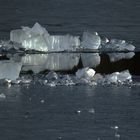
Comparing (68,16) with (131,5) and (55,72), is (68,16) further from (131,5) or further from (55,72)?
(55,72)

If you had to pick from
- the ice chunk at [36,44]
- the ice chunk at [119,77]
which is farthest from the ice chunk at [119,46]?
the ice chunk at [119,77]

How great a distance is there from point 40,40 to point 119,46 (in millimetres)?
1183

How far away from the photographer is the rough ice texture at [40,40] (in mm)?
10875

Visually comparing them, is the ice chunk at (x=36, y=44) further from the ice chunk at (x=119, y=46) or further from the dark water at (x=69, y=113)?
the dark water at (x=69, y=113)

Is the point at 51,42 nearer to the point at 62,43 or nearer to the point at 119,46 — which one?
the point at 62,43

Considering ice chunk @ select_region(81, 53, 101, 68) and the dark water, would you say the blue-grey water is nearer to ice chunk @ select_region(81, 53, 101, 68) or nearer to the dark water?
the dark water

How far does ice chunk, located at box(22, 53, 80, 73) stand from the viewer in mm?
10195

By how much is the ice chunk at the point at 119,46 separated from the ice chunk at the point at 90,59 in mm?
477

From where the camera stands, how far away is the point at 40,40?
10805 millimetres

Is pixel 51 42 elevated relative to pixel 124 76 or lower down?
elevated

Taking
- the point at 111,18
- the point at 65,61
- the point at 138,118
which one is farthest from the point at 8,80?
the point at 111,18

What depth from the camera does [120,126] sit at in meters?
7.23

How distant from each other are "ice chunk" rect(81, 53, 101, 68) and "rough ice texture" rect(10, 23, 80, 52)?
35 centimetres

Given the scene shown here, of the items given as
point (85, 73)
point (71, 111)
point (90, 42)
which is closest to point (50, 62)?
point (90, 42)
